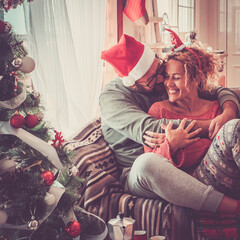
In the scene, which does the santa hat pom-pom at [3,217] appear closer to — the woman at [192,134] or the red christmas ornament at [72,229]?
the red christmas ornament at [72,229]

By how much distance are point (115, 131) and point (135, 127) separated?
0.64ft

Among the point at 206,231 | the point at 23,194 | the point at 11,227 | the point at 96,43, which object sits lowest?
the point at 206,231

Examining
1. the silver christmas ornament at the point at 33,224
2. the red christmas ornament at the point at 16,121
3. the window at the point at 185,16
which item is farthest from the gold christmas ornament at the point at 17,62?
the window at the point at 185,16

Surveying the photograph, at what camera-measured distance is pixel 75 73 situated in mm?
2473

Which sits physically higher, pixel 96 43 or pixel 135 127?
pixel 96 43

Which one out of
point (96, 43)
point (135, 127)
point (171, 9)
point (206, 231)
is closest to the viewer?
point (206, 231)

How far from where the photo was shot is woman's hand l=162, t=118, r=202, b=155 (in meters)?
1.70

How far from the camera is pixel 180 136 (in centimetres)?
171

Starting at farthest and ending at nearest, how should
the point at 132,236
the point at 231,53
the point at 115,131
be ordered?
the point at 231,53, the point at 115,131, the point at 132,236

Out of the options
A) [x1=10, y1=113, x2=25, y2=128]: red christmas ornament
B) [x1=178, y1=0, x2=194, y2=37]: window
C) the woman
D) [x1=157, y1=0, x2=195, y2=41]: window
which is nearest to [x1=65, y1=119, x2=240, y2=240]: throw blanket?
the woman

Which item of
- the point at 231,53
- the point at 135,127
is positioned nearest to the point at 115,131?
the point at 135,127

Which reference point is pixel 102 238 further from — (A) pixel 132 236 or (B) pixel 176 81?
(B) pixel 176 81

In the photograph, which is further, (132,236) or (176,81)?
(176,81)

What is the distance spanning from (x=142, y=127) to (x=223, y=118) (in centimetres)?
39
